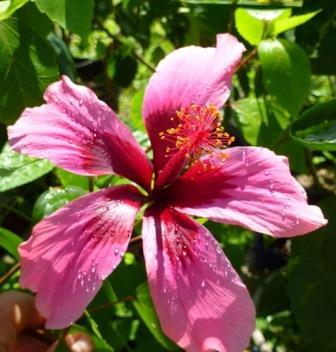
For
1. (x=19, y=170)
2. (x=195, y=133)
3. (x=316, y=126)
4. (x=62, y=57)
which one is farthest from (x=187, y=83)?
(x=62, y=57)

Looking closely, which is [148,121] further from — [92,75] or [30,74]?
[92,75]

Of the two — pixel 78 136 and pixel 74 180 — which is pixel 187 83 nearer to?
pixel 78 136

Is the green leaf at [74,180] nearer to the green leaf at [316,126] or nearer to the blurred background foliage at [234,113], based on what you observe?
the blurred background foliage at [234,113]

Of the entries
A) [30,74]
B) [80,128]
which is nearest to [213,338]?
[80,128]

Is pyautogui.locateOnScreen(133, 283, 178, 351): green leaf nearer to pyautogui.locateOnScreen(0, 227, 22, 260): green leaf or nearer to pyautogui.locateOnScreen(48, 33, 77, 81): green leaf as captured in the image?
pyautogui.locateOnScreen(0, 227, 22, 260): green leaf

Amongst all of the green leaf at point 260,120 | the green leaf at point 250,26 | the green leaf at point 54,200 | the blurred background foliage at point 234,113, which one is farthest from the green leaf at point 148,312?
the green leaf at point 250,26

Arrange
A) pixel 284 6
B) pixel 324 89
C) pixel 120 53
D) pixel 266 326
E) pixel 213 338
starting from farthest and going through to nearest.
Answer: pixel 324 89
pixel 266 326
pixel 120 53
pixel 284 6
pixel 213 338
